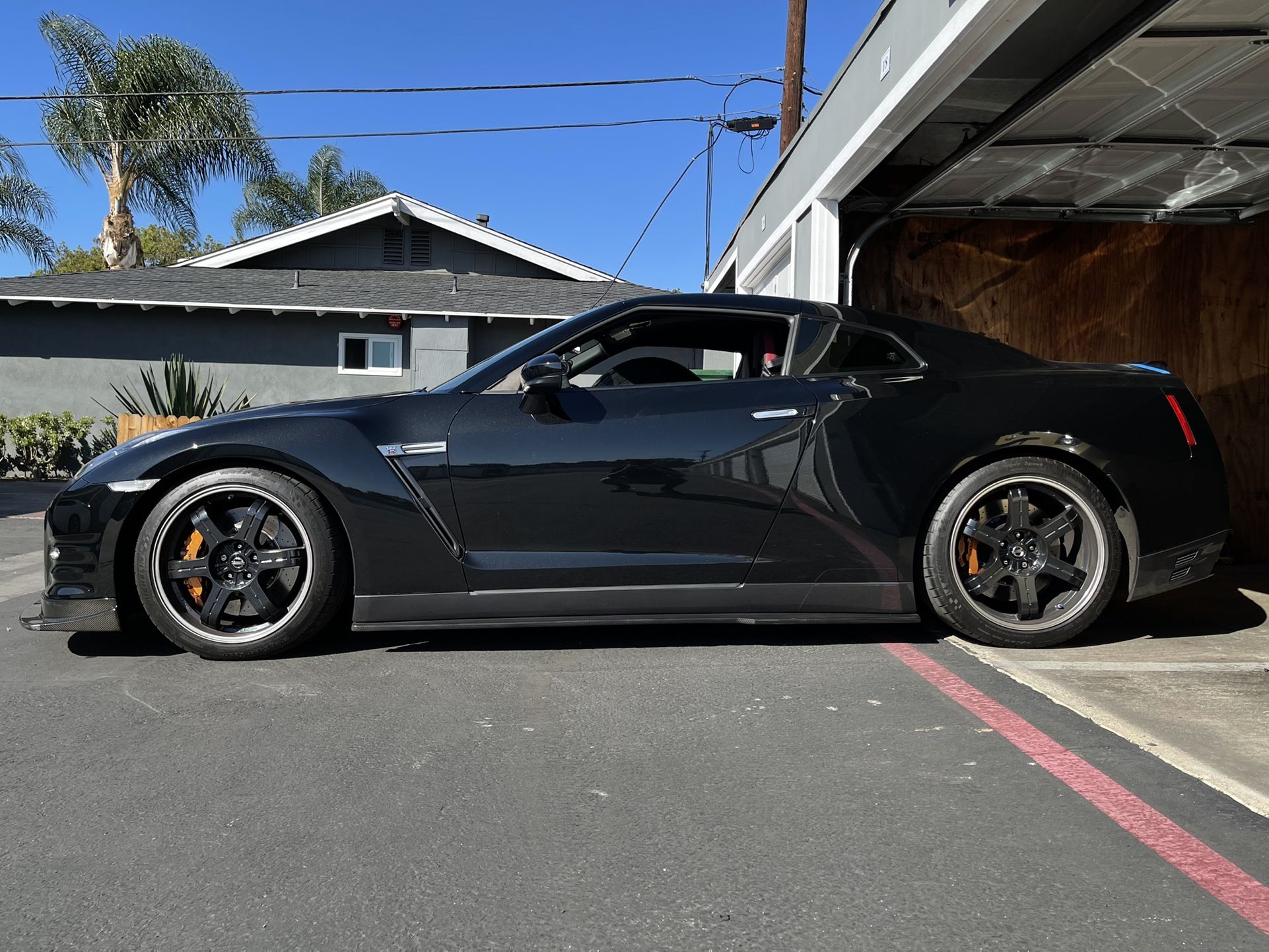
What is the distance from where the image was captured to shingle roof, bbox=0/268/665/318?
53.3 feet

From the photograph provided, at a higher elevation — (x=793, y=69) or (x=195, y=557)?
(x=793, y=69)

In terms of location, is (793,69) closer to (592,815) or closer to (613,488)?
(613,488)

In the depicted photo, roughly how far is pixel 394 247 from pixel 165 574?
17480 millimetres

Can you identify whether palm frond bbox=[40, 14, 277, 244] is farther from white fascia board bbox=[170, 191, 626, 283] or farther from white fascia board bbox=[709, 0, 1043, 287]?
white fascia board bbox=[709, 0, 1043, 287]

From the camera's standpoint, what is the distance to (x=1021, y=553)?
12.5ft

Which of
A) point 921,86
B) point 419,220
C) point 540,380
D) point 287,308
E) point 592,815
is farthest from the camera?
point 419,220

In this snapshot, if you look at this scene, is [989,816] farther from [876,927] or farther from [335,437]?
[335,437]


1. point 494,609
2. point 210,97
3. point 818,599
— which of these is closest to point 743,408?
point 818,599

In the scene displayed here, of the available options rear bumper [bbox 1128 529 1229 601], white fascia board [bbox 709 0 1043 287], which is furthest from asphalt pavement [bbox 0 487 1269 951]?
white fascia board [bbox 709 0 1043 287]

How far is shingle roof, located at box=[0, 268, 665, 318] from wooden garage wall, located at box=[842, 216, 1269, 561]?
9.59m

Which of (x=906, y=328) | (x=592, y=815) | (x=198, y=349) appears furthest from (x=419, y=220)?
(x=592, y=815)

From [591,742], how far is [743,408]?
1501 mm

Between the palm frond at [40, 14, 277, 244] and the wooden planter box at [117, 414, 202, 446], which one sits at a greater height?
the palm frond at [40, 14, 277, 244]

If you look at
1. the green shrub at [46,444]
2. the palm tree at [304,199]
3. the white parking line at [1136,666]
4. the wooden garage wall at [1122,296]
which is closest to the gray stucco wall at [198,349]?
the green shrub at [46,444]
